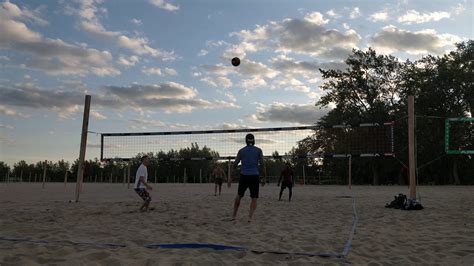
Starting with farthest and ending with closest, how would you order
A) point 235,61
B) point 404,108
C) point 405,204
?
point 404,108
point 235,61
point 405,204

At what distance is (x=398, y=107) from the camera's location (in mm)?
36938

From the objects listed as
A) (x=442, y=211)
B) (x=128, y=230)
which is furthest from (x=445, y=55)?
(x=128, y=230)

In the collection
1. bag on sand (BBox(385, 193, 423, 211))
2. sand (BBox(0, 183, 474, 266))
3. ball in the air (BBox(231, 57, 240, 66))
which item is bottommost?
sand (BBox(0, 183, 474, 266))

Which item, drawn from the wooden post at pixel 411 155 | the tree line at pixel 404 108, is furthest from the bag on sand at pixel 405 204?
the tree line at pixel 404 108

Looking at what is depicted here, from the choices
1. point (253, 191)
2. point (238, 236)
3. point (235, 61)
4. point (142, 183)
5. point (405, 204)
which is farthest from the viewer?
point (235, 61)

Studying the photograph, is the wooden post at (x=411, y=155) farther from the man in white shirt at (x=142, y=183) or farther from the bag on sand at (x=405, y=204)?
the man in white shirt at (x=142, y=183)

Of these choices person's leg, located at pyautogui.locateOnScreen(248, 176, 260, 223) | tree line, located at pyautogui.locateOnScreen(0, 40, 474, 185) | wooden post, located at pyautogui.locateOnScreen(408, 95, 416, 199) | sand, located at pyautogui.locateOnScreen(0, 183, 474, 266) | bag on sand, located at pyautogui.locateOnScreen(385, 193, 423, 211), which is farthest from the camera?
tree line, located at pyautogui.locateOnScreen(0, 40, 474, 185)

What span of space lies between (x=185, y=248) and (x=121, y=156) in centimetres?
1024

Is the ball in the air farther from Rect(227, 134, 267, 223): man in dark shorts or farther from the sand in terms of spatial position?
Rect(227, 134, 267, 223): man in dark shorts

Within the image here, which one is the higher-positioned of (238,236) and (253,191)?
(253,191)

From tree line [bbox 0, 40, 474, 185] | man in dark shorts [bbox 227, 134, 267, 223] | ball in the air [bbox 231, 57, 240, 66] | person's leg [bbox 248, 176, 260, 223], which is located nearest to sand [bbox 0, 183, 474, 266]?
person's leg [bbox 248, 176, 260, 223]

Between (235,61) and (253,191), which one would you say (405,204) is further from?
(235,61)

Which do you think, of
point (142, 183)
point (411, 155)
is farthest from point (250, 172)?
point (411, 155)

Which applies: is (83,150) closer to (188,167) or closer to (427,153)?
(427,153)
